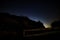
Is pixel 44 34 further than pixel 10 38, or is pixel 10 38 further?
pixel 44 34

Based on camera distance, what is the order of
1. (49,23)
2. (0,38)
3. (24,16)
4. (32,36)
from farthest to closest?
(49,23) → (24,16) → (32,36) → (0,38)

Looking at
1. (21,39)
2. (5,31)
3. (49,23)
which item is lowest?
(21,39)

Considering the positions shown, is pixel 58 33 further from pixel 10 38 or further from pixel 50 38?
pixel 10 38

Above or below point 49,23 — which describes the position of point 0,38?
below

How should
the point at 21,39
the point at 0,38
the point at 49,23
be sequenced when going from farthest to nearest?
the point at 49,23 < the point at 0,38 < the point at 21,39

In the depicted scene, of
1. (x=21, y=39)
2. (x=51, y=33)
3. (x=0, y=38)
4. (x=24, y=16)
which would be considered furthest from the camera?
(x=24, y=16)

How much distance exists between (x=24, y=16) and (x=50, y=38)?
1133mm

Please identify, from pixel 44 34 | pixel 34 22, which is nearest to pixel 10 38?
pixel 44 34

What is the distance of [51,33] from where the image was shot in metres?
3.73

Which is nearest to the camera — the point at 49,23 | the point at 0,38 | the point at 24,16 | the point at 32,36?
the point at 0,38

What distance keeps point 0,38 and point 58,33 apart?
177 cm

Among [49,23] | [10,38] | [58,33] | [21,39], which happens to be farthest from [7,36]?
[49,23]

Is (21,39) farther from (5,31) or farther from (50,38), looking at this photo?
(50,38)

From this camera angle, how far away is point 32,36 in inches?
137
